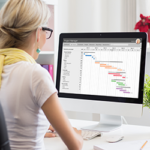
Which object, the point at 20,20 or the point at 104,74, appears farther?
the point at 104,74

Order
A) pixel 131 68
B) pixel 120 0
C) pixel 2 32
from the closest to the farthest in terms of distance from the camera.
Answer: pixel 2 32, pixel 131 68, pixel 120 0

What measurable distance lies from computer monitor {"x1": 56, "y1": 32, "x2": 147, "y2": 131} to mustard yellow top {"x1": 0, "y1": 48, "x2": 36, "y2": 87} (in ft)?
1.40

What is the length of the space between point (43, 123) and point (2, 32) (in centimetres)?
38

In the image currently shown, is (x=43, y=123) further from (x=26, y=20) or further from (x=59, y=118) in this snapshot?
(x=26, y=20)

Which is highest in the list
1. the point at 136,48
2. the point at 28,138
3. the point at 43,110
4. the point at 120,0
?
the point at 120,0

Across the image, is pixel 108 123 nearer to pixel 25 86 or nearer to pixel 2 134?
pixel 25 86

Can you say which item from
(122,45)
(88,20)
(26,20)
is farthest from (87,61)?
(88,20)

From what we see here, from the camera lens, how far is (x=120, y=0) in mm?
2221

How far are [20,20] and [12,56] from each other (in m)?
0.13

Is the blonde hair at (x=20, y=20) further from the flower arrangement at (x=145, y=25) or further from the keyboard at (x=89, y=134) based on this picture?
the flower arrangement at (x=145, y=25)

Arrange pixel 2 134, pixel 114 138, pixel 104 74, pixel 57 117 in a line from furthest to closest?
pixel 104 74 → pixel 114 138 → pixel 57 117 → pixel 2 134

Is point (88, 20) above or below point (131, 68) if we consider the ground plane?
above

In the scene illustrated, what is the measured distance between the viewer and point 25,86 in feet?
2.66

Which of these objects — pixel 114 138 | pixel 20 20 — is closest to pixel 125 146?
pixel 114 138
